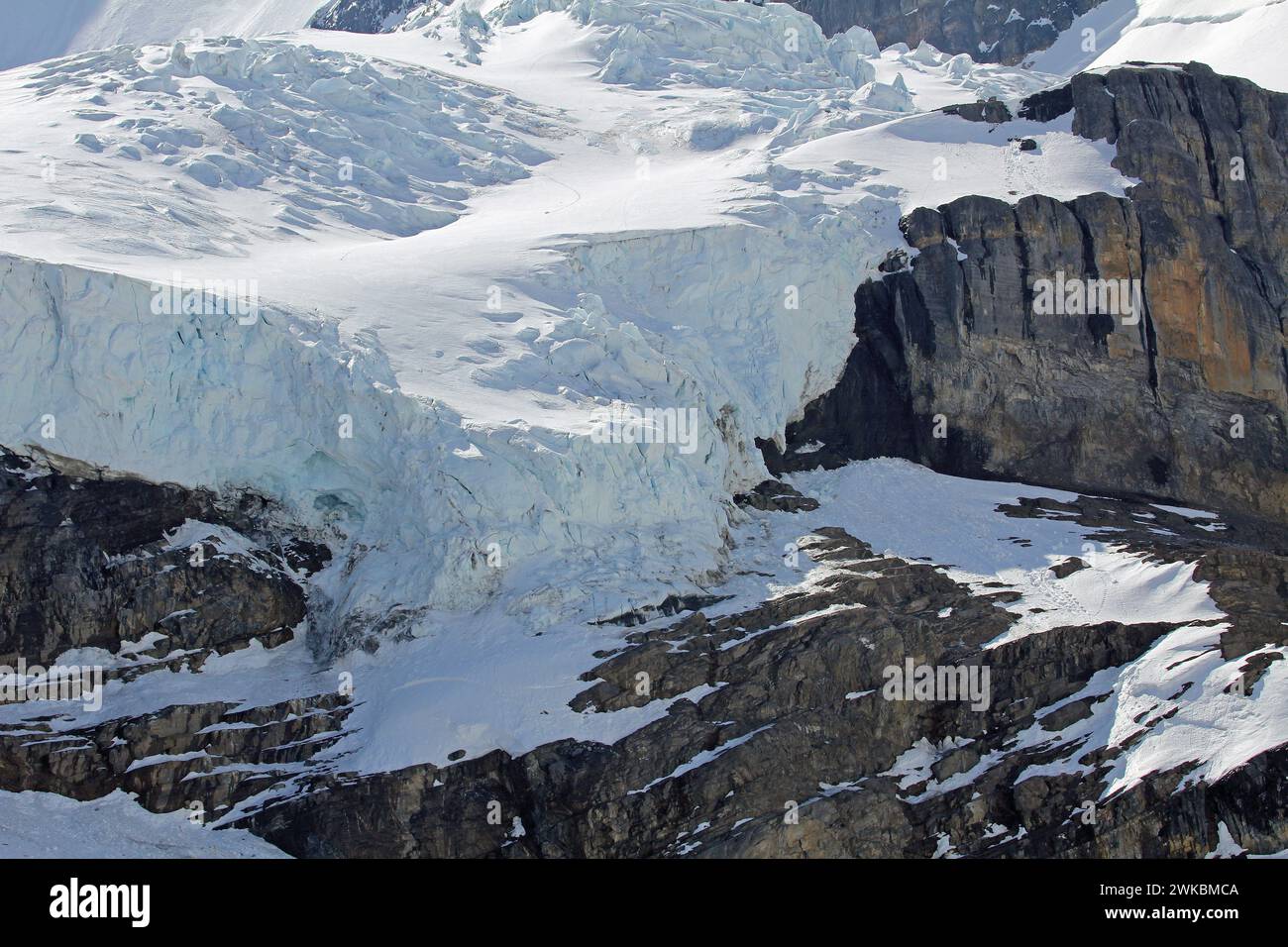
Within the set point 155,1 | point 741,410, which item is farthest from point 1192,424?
point 155,1

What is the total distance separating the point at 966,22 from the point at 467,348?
66.8 m

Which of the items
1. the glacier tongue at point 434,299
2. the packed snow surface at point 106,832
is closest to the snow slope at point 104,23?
the glacier tongue at point 434,299

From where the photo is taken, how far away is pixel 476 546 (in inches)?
1559

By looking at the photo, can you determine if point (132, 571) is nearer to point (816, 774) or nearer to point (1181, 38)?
point (816, 774)

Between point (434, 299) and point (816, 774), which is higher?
point (434, 299)

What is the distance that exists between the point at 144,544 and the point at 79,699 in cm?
417

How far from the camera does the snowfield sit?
3862 cm

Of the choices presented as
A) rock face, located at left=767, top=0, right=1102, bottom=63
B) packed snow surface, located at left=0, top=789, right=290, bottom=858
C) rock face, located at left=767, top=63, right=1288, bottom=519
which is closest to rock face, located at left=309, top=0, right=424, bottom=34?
rock face, located at left=767, top=0, right=1102, bottom=63

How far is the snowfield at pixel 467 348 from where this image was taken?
3862 cm

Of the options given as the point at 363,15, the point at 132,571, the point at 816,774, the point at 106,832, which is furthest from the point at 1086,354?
the point at 363,15

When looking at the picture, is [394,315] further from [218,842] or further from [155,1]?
[155,1]

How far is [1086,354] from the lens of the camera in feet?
168

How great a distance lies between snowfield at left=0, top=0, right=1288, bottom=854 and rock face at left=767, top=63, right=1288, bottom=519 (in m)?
1.30

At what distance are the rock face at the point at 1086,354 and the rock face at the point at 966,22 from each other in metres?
47.5
